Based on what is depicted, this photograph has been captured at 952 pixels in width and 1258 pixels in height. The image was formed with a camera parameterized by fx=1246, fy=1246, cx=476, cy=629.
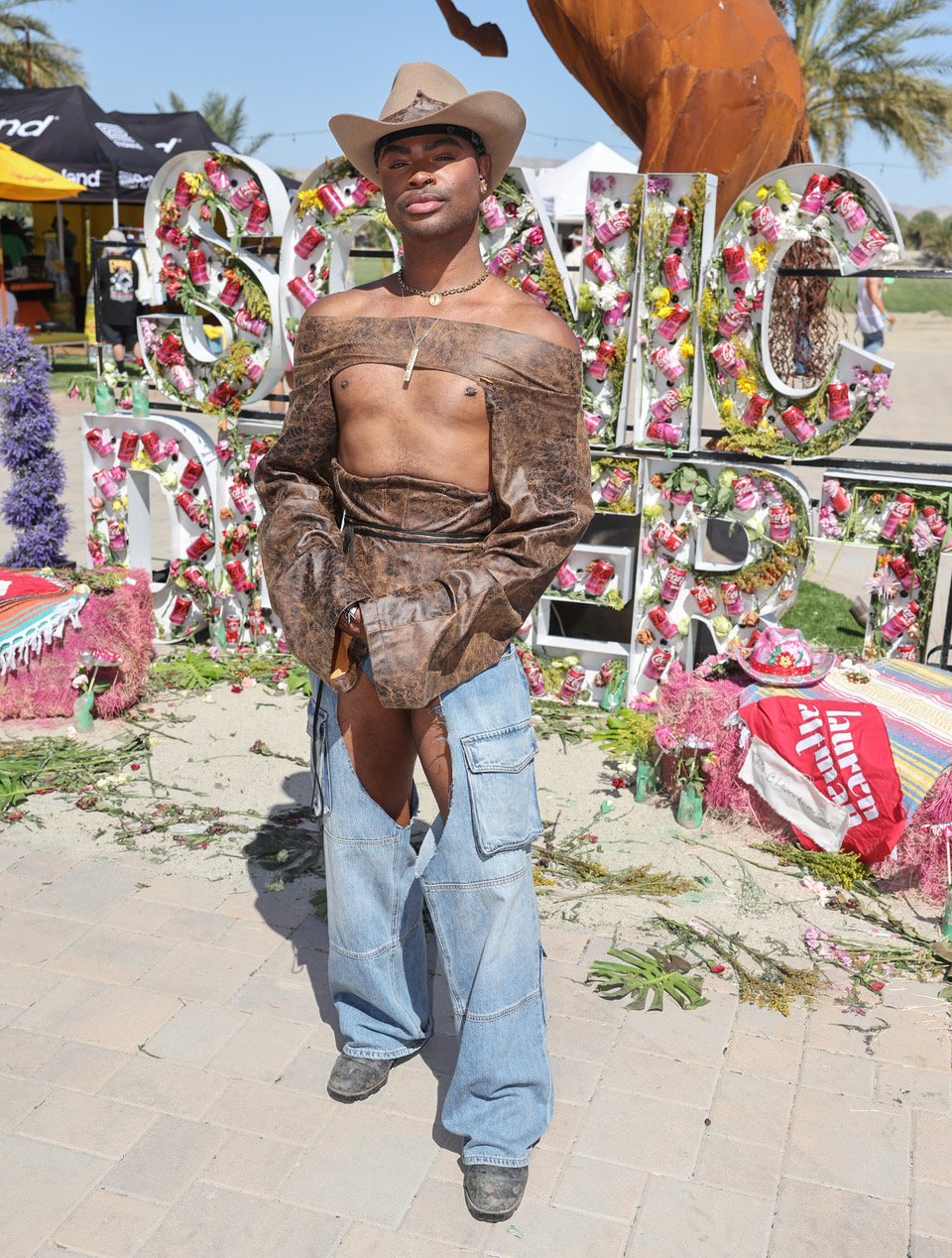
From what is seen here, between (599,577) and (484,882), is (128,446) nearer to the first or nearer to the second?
(599,577)

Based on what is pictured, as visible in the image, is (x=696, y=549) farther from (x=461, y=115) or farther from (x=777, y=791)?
(x=461, y=115)

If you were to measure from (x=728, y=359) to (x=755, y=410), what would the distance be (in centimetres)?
25

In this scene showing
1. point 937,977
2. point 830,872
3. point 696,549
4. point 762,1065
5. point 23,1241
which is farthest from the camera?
point 696,549

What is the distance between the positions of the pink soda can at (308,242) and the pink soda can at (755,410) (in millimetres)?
2140

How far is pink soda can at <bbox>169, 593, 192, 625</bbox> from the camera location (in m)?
6.62

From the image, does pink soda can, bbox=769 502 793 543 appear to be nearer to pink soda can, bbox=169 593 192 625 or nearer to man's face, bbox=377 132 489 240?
man's face, bbox=377 132 489 240

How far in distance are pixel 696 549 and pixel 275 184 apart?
8.65ft

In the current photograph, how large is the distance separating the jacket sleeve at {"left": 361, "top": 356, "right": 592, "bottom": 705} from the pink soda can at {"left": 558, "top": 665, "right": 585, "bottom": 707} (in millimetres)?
2998

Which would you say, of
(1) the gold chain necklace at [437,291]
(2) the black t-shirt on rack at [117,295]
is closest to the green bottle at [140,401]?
(1) the gold chain necklace at [437,291]

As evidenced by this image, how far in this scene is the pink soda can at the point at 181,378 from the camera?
633 cm

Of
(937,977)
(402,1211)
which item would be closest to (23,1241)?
(402,1211)

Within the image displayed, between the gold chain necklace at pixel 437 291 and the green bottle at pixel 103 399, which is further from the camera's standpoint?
the green bottle at pixel 103 399

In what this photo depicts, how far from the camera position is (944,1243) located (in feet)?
9.09

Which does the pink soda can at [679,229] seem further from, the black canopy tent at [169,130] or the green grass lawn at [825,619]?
the black canopy tent at [169,130]
